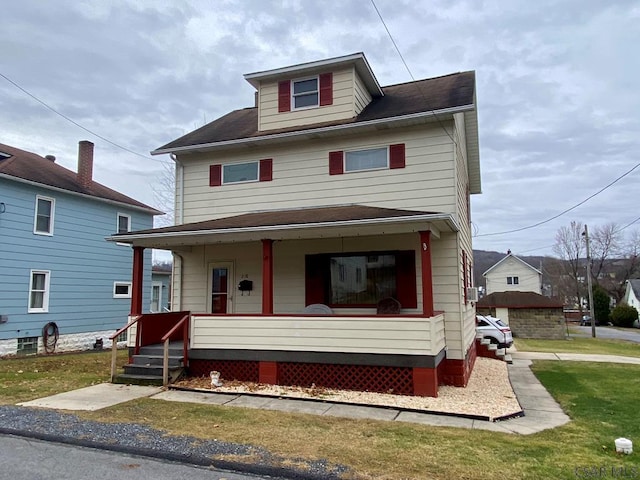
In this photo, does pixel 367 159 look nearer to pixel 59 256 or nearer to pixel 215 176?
pixel 215 176

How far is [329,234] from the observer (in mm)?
9109

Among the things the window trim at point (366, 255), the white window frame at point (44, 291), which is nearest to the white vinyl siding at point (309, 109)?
the window trim at point (366, 255)

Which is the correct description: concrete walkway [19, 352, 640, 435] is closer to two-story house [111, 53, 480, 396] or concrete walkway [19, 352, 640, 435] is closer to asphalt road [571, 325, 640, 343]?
two-story house [111, 53, 480, 396]

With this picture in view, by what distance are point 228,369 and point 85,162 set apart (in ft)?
43.4

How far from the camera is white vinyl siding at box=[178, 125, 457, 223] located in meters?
9.80

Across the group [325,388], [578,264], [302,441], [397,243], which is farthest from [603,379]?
[578,264]

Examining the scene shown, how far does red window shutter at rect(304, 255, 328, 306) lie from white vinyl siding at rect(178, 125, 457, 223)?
4.54 feet

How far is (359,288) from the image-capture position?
10.2 m

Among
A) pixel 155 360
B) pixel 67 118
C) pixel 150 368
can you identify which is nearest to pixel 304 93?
pixel 155 360

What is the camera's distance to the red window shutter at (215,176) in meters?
11.8

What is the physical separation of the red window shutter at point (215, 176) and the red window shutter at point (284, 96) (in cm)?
231

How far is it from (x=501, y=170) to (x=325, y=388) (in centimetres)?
2449

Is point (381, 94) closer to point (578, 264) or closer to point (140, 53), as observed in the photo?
point (140, 53)

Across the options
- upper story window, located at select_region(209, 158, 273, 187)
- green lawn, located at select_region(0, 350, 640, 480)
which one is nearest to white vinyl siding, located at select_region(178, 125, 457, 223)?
upper story window, located at select_region(209, 158, 273, 187)
